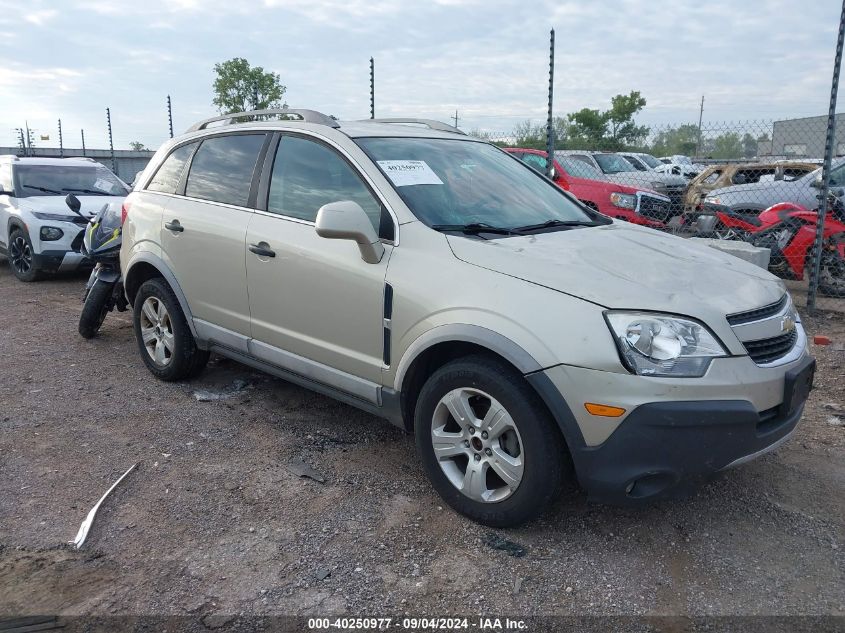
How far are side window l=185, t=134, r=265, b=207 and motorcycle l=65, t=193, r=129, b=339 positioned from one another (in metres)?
1.79

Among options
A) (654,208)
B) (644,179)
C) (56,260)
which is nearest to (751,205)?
(654,208)

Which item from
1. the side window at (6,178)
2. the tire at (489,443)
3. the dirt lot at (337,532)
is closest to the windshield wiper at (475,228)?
the tire at (489,443)

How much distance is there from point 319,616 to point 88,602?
89 centimetres

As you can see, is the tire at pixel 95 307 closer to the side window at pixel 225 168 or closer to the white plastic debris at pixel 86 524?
the side window at pixel 225 168

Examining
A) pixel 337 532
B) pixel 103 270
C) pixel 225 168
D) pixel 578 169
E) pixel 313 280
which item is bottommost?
pixel 337 532

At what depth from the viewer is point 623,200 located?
998cm

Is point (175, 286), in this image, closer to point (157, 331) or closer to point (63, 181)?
point (157, 331)

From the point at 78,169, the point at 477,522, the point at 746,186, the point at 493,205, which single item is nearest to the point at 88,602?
the point at 477,522

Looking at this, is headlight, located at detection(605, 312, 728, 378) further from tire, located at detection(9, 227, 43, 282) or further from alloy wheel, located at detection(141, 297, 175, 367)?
tire, located at detection(9, 227, 43, 282)

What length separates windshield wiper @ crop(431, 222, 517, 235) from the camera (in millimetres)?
3357

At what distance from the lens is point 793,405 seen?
9.78ft

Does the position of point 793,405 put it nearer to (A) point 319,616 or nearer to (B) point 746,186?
(A) point 319,616

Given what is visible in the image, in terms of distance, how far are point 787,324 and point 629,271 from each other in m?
0.80

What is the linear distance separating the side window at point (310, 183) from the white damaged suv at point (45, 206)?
5040 mm
